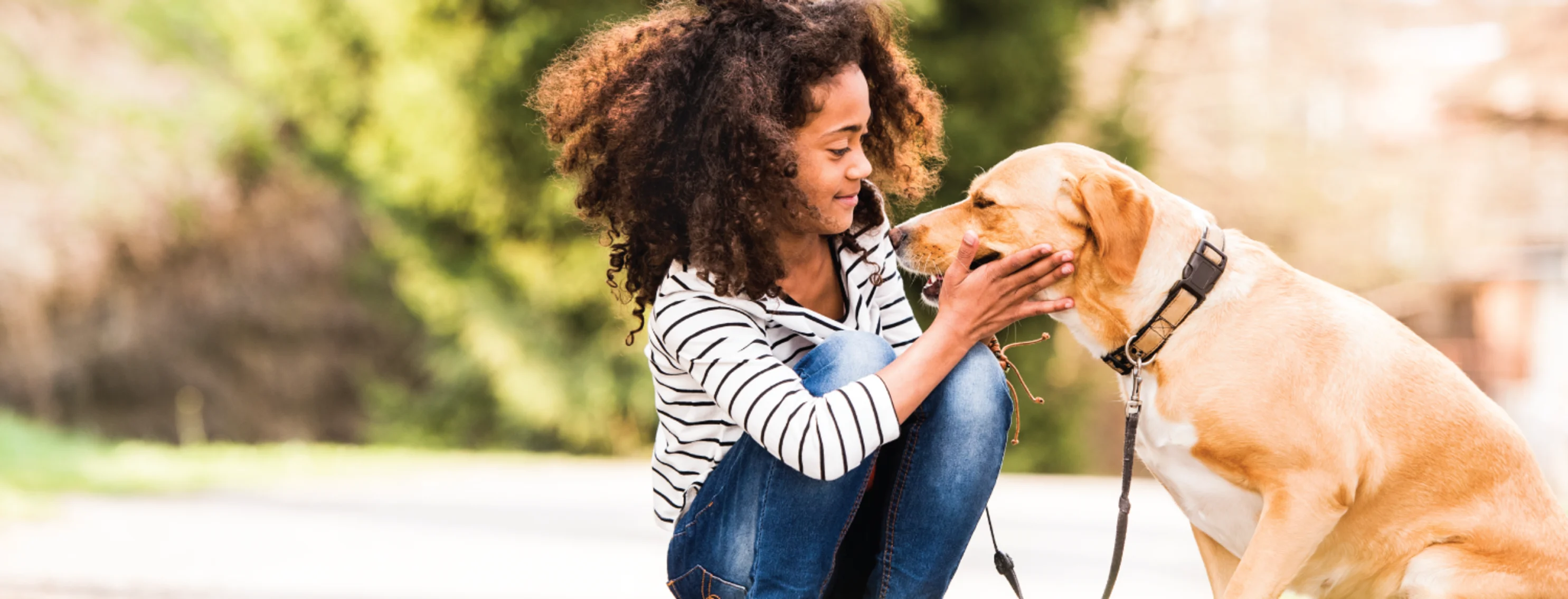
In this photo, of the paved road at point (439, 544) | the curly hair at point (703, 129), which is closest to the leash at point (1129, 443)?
the curly hair at point (703, 129)

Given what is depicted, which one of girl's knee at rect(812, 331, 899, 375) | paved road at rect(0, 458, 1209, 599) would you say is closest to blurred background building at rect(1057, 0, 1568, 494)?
paved road at rect(0, 458, 1209, 599)

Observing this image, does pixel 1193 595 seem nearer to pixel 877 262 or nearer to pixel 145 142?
pixel 877 262

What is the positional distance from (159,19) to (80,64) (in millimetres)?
900

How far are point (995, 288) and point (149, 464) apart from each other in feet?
27.3

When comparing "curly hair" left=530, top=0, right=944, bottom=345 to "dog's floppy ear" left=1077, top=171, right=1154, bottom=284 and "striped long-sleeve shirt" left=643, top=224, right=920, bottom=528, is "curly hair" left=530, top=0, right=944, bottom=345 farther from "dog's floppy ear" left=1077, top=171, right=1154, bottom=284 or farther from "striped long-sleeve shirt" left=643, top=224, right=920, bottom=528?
"dog's floppy ear" left=1077, top=171, right=1154, bottom=284

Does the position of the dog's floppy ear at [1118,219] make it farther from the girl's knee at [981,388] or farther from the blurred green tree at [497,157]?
the blurred green tree at [497,157]

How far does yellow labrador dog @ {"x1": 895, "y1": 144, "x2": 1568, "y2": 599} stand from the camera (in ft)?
7.28

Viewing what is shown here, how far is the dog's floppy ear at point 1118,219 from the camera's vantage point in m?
2.39

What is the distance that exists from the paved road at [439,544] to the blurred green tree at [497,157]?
6.42ft

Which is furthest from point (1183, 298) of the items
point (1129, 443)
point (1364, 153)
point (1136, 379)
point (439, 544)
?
point (1364, 153)

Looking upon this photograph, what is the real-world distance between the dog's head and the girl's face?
266 millimetres

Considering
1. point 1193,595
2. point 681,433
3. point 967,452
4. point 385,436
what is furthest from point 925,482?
point 385,436

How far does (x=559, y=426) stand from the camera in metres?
10.7

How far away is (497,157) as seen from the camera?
939cm
